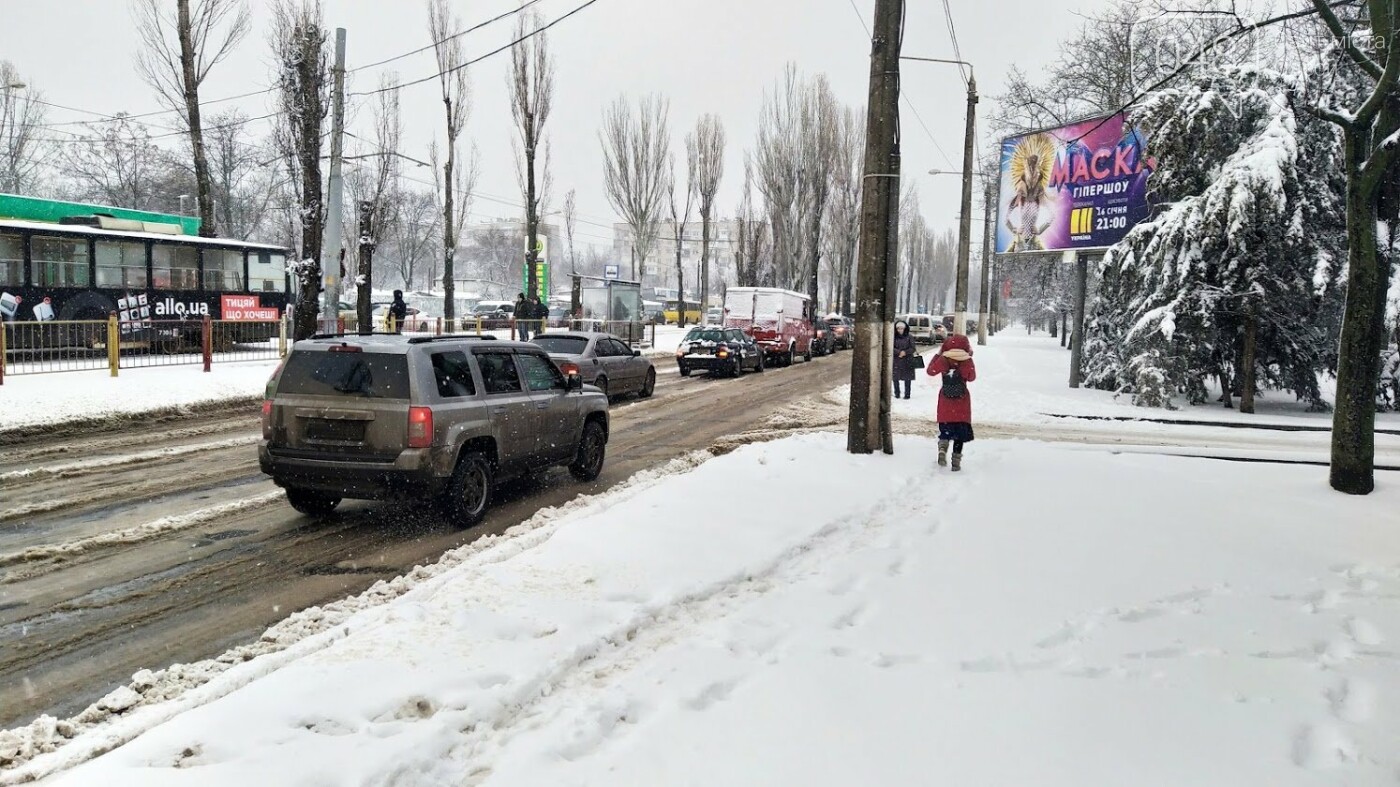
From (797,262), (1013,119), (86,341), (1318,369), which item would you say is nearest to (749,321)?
(1013,119)

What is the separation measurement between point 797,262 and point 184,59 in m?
35.4

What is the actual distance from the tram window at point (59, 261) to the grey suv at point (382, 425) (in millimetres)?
17061

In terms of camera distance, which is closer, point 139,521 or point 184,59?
point 139,521

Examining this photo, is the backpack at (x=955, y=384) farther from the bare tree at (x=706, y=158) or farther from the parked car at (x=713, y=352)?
the bare tree at (x=706, y=158)

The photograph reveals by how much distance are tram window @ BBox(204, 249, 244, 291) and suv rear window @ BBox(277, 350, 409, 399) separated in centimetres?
1912

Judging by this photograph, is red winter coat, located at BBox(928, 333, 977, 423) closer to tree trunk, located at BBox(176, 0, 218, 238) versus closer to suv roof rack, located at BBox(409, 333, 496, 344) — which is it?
suv roof rack, located at BBox(409, 333, 496, 344)

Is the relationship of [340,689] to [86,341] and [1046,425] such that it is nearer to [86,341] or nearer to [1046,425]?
[1046,425]

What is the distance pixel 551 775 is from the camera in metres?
3.31

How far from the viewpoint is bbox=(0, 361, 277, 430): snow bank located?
43.8 feet

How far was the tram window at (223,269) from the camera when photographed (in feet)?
77.2

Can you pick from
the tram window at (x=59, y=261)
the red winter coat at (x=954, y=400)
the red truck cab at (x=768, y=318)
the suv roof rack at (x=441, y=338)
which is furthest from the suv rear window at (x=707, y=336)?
the suv roof rack at (x=441, y=338)

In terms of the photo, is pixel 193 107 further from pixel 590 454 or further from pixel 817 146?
pixel 817 146

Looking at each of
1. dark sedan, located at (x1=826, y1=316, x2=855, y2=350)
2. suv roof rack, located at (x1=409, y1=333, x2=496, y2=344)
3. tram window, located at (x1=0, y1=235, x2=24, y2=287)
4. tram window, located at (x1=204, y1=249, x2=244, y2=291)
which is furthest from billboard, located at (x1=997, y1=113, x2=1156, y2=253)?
tram window, located at (x1=0, y1=235, x2=24, y2=287)

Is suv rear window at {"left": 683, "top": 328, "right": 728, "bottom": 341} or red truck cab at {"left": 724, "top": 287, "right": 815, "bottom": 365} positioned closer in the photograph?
suv rear window at {"left": 683, "top": 328, "right": 728, "bottom": 341}
